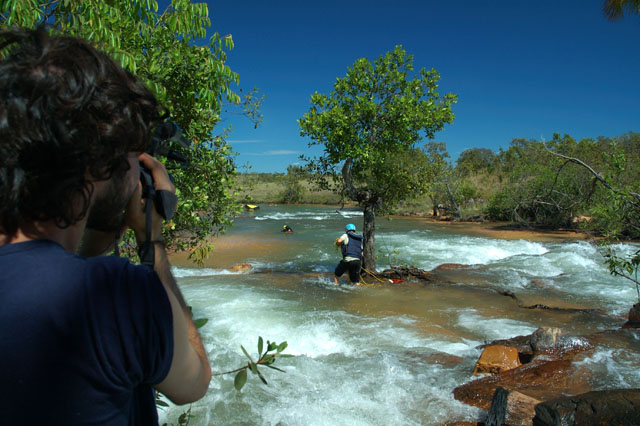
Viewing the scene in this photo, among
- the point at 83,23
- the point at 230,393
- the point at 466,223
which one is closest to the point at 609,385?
the point at 230,393

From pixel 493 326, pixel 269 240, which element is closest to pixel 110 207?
pixel 493 326

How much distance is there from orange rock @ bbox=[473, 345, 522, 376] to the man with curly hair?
5.73 m

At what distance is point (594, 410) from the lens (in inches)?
149

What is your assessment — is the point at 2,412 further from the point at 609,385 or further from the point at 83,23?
the point at 609,385

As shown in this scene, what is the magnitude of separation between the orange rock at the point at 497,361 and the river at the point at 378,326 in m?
0.22

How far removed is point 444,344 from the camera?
275 inches

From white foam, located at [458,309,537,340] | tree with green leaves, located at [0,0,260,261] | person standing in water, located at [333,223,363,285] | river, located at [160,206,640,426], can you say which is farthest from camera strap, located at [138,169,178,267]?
person standing in water, located at [333,223,363,285]

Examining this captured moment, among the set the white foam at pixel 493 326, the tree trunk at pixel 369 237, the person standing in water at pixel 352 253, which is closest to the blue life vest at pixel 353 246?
the person standing in water at pixel 352 253

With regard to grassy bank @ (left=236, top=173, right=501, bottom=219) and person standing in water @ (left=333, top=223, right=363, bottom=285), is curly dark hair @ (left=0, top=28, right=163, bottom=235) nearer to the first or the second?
person standing in water @ (left=333, top=223, right=363, bottom=285)

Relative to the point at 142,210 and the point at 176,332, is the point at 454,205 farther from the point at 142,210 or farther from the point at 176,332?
the point at 176,332

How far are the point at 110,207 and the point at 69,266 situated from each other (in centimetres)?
26

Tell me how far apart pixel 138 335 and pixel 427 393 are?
201 inches

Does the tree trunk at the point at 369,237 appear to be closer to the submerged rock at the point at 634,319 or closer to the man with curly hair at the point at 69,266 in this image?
the submerged rock at the point at 634,319

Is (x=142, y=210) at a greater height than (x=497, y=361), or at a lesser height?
greater
